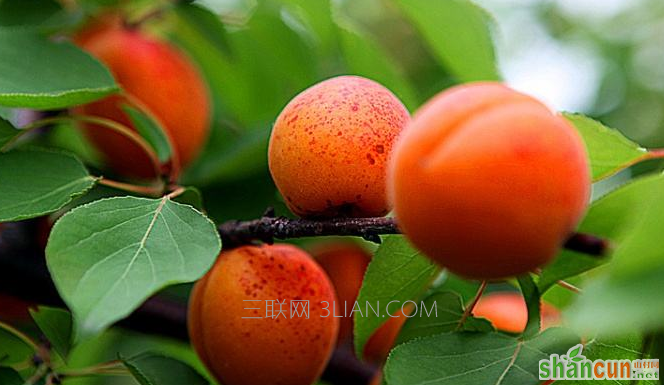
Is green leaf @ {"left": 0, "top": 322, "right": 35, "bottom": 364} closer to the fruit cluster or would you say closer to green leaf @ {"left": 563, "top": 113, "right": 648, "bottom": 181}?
the fruit cluster

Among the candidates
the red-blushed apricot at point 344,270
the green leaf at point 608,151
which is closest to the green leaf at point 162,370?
the red-blushed apricot at point 344,270

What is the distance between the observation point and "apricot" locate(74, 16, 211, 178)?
897mm

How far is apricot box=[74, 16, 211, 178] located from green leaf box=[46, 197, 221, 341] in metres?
0.34

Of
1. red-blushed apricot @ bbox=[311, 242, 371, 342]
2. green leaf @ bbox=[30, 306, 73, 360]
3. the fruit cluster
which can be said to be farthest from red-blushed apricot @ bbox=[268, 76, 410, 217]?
red-blushed apricot @ bbox=[311, 242, 371, 342]

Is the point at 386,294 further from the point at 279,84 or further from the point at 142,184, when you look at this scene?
the point at 279,84

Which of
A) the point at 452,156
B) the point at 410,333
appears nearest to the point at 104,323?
Result: the point at 452,156

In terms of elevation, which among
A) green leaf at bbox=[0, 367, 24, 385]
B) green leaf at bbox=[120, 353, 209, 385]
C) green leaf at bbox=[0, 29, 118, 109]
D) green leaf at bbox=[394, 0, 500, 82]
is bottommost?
green leaf at bbox=[0, 367, 24, 385]

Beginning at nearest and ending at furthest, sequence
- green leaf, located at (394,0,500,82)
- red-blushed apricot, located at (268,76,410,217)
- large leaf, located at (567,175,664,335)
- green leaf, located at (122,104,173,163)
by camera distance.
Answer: large leaf, located at (567,175,664,335), red-blushed apricot, located at (268,76,410,217), green leaf, located at (122,104,173,163), green leaf, located at (394,0,500,82)

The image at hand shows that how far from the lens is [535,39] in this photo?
2236mm

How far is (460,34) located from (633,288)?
69 cm

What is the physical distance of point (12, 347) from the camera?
0.74 m

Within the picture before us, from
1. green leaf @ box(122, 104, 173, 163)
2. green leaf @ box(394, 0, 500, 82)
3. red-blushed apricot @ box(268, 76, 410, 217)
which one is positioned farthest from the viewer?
green leaf @ box(394, 0, 500, 82)

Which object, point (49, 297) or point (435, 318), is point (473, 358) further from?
point (49, 297)

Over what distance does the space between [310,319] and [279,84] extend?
521mm
